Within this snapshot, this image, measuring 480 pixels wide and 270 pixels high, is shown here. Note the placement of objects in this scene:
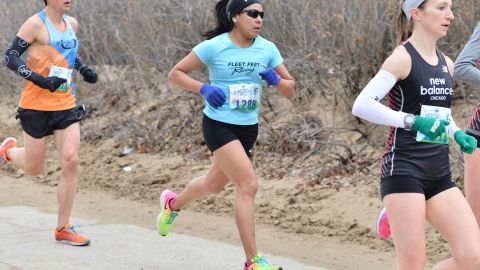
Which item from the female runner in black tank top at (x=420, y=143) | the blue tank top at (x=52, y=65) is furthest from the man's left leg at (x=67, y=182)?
the female runner in black tank top at (x=420, y=143)

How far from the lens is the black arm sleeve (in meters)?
A: 6.74

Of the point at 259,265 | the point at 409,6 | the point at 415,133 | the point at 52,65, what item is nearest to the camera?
the point at 415,133

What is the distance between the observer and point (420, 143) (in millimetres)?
4492

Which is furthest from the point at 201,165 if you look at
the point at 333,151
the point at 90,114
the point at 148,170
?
the point at 90,114

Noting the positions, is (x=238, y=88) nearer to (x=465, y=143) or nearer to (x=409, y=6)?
(x=409, y=6)

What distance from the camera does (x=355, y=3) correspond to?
9453 millimetres

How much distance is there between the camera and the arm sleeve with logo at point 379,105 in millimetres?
4387

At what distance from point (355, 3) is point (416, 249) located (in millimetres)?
5512

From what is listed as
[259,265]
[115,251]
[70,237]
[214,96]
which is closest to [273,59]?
[214,96]

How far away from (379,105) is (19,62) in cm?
338

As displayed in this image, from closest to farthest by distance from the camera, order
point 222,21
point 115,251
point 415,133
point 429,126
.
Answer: point 429,126, point 415,133, point 222,21, point 115,251

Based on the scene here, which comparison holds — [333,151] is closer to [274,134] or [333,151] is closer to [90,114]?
[274,134]

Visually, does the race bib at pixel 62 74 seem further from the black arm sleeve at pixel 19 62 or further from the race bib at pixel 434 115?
the race bib at pixel 434 115

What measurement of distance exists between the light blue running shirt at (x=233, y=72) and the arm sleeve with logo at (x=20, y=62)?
1442mm
